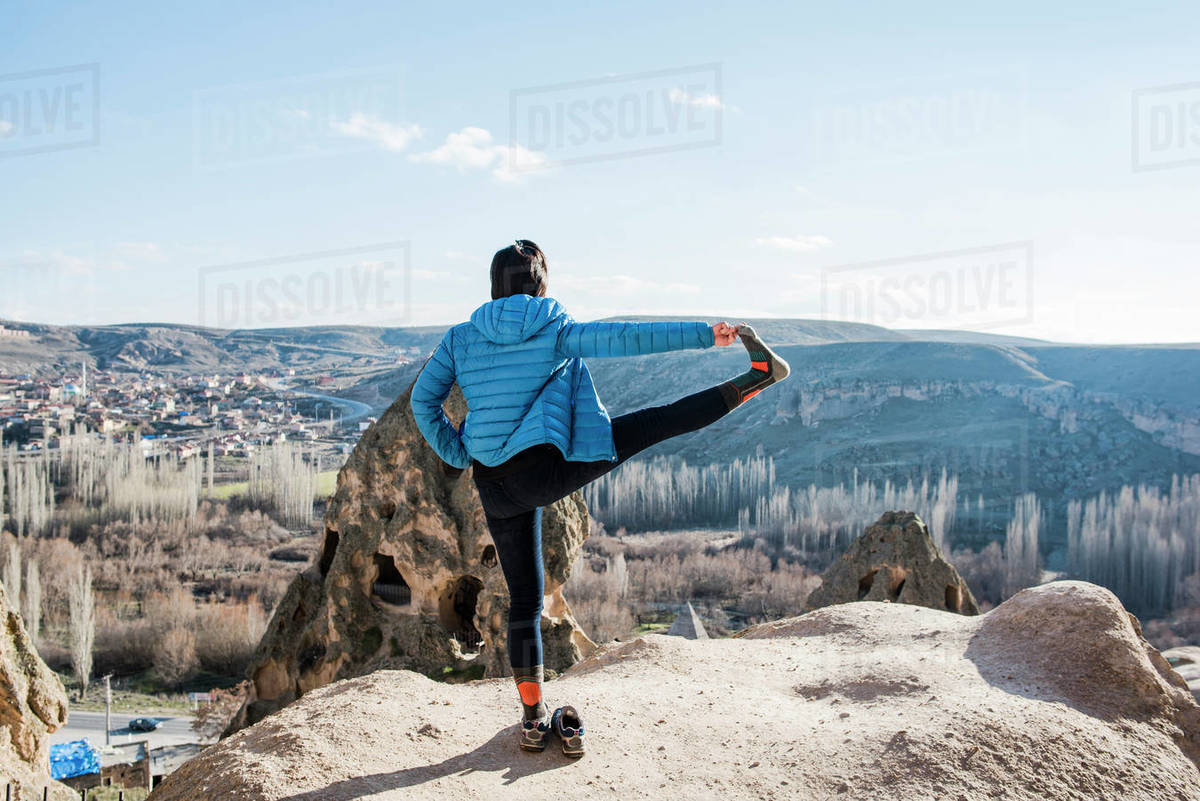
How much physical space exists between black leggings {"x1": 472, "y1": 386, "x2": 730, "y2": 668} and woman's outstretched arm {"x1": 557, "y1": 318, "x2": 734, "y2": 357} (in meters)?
0.36

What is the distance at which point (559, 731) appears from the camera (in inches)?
166

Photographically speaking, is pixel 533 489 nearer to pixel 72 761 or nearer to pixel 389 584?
pixel 389 584

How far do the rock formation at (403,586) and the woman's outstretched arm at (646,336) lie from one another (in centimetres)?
494

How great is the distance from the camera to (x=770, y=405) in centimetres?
9594

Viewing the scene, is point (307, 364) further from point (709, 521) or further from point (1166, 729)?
point (1166, 729)

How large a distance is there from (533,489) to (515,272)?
1.05m

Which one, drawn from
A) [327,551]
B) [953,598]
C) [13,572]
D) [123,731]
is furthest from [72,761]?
[13,572]

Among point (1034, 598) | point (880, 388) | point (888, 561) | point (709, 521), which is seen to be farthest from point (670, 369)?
point (1034, 598)

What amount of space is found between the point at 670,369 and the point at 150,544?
196ft

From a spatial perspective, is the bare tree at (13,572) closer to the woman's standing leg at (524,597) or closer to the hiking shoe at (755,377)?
the woman's standing leg at (524,597)

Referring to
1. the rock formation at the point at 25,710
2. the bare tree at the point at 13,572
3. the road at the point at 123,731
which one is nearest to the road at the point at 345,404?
the bare tree at the point at 13,572

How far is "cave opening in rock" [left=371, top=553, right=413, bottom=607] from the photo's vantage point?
955cm

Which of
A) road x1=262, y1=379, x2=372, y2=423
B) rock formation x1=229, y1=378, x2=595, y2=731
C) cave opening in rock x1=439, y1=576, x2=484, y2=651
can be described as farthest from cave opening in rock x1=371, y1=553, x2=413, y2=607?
road x1=262, y1=379, x2=372, y2=423

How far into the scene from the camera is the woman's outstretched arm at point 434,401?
14.7 ft
